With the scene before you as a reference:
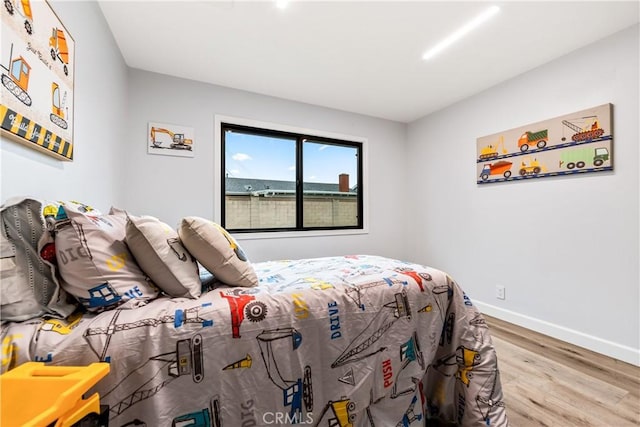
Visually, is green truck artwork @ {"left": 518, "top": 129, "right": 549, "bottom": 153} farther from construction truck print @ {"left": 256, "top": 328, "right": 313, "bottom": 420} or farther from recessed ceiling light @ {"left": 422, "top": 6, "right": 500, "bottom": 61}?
construction truck print @ {"left": 256, "top": 328, "right": 313, "bottom": 420}

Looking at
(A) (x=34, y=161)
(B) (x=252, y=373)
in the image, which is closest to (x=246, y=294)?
(B) (x=252, y=373)

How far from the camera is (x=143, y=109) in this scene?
2.61m

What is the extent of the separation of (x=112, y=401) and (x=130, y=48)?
2.65m

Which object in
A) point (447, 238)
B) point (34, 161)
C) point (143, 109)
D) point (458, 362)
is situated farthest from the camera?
point (447, 238)

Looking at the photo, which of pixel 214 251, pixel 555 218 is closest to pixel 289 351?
pixel 214 251

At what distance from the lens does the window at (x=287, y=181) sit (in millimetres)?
3140

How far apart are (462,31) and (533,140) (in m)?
1.29

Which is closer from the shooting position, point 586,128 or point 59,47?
point 59,47

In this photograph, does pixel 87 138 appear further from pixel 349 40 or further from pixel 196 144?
pixel 349 40

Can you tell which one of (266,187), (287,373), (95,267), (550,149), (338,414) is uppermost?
(550,149)

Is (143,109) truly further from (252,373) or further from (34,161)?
(252,373)

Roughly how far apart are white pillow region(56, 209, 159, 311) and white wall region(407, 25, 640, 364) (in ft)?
10.4

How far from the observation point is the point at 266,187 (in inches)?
132

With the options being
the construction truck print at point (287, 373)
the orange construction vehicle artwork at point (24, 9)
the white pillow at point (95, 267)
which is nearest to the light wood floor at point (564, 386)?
the construction truck print at point (287, 373)
